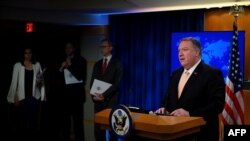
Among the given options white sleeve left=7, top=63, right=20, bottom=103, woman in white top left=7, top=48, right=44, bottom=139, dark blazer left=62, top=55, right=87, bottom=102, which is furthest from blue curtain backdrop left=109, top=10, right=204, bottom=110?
white sleeve left=7, top=63, right=20, bottom=103

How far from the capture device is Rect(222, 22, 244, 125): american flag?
12.8ft

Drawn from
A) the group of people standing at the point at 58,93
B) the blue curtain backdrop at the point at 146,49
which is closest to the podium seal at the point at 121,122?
the group of people standing at the point at 58,93

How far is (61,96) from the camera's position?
5.05 metres

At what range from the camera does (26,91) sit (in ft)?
15.3

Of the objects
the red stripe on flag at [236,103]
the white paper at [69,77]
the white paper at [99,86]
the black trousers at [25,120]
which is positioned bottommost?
the black trousers at [25,120]

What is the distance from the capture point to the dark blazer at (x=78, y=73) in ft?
15.9

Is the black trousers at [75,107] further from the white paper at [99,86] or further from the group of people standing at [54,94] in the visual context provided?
the white paper at [99,86]

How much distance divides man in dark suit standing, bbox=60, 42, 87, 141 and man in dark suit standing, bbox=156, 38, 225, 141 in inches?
96.7

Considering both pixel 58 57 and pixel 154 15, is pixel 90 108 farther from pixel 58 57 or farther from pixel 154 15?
pixel 154 15

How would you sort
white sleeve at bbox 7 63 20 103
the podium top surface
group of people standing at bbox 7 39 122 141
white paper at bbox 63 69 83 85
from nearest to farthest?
the podium top surface → group of people standing at bbox 7 39 122 141 → white sleeve at bbox 7 63 20 103 → white paper at bbox 63 69 83 85

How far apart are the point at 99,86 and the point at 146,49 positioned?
54.7 inches

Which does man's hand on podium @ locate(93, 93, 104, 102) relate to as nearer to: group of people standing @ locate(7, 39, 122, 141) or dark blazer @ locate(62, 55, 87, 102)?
group of people standing @ locate(7, 39, 122, 141)

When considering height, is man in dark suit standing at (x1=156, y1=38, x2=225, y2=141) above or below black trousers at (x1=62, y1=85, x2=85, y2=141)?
above

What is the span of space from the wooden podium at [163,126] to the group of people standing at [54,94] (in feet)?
7.85
